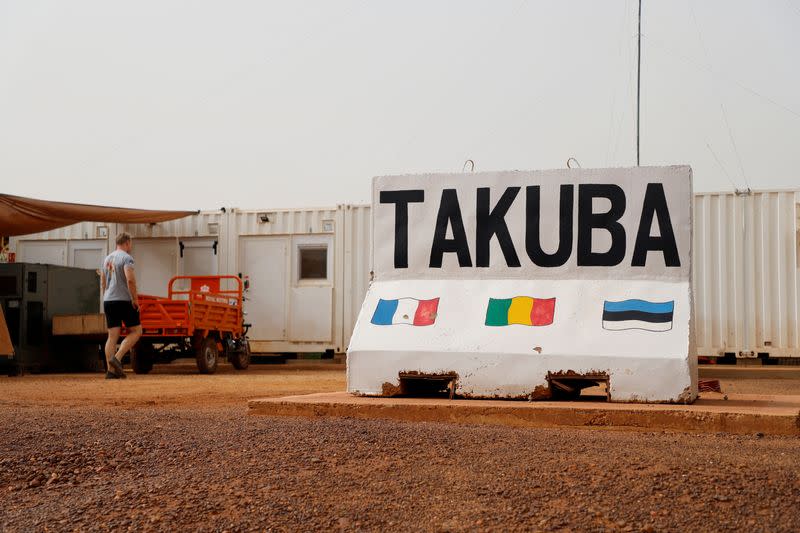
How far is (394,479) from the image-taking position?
12.6 feet

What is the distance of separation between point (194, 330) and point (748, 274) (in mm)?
8559

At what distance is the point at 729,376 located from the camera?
14.9 m

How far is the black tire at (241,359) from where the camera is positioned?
16.3 m

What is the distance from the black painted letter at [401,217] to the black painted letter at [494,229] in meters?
0.46

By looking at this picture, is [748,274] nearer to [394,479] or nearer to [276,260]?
[276,260]

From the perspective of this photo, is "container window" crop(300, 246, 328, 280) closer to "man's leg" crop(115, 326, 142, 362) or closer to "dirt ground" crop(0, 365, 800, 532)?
"man's leg" crop(115, 326, 142, 362)

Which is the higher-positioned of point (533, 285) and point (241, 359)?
point (533, 285)

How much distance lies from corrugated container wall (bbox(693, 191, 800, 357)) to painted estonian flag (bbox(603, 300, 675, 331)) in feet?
32.0

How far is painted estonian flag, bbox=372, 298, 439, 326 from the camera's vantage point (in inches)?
249

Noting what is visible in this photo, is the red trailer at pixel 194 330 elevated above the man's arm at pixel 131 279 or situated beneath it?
situated beneath

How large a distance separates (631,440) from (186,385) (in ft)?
→ 24.8

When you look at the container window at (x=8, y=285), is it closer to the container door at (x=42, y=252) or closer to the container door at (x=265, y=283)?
the container door at (x=42, y=252)

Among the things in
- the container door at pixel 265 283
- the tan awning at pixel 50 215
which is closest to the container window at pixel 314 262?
the container door at pixel 265 283

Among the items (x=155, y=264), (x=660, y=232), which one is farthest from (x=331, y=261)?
(x=660, y=232)
